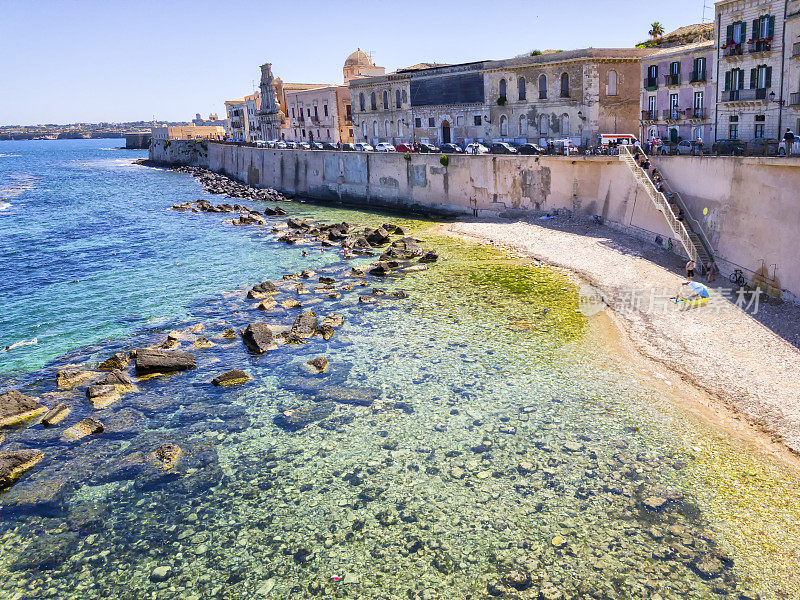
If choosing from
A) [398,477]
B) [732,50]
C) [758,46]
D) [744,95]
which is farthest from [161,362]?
[732,50]

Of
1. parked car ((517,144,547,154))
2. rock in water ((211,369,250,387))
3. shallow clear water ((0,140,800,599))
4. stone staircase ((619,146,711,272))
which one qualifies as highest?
parked car ((517,144,547,154))

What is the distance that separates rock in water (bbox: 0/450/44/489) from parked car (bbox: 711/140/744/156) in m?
26.2

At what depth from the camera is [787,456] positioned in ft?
46.4

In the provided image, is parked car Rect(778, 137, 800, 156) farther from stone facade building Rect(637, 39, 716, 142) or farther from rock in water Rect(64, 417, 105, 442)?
rock in water Rect(64, 417, 105, 442)

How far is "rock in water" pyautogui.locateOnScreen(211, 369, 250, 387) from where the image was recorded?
1939cm

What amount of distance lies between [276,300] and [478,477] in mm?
15674

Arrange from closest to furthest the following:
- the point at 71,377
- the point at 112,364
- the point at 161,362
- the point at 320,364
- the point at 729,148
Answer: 1. the point at 71,377
2. the point at 320,364
3. the point at 161,362
4. the point at 112,364
5. the point at 729,148

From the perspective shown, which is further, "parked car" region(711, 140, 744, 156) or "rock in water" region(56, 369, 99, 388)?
"parked car" region(711, 140, 744, 156)

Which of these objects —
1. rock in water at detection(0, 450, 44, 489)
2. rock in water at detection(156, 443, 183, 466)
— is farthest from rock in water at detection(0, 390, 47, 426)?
rock in water at detection(156, 443, 183, 466)

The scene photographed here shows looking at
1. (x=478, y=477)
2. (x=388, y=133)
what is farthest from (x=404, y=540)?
(x=388, y=133)

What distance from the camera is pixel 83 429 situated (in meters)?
16.8

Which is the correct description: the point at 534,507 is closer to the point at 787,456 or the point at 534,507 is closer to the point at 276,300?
the point at 787,456

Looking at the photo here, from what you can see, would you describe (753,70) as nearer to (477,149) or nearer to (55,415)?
(477,149)

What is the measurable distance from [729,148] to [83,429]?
2594 centimetres
